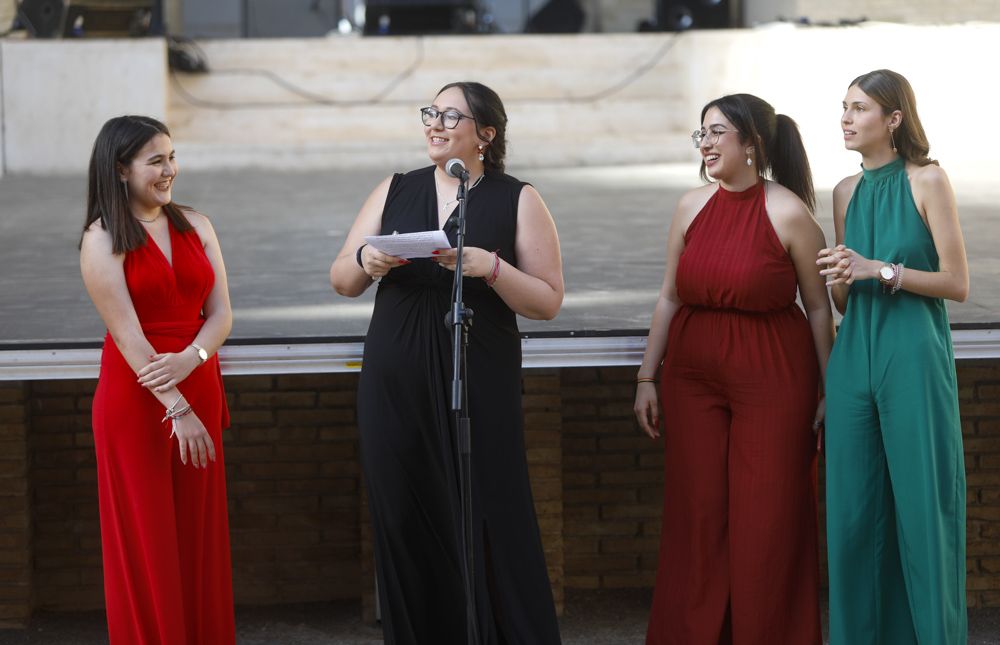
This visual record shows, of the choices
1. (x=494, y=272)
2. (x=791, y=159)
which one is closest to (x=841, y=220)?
(x=791, y=159)

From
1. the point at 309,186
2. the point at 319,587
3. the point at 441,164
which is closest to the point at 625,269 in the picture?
the point at 319,587

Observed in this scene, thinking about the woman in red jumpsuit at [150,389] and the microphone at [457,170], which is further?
the woman in red jumpsuit at [150,389]

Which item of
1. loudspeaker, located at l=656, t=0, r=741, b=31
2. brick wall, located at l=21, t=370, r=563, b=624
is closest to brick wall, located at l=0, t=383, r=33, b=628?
brick wall, located at l=21, t=370, r=563, b=624

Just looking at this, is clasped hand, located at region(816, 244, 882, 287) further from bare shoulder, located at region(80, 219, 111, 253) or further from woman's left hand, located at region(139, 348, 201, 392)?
bare shoulder, located at region(80, 219, 111, 253)

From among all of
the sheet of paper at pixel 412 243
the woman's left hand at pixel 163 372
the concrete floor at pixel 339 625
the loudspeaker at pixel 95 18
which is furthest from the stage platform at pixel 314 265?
the loudspeaker at pixel 95 18

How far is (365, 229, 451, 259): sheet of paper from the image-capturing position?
9.84 ft

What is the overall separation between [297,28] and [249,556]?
1336 cm

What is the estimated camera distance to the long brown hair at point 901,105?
3.35 meters

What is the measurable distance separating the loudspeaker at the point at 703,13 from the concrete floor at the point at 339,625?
397 inches

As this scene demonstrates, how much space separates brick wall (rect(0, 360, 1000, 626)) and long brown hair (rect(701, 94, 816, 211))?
7.32 ft

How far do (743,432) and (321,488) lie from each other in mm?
2722

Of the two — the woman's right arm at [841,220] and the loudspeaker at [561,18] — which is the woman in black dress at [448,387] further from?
the loudspeaker at [561,18]

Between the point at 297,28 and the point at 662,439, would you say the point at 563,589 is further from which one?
the point at 297,28

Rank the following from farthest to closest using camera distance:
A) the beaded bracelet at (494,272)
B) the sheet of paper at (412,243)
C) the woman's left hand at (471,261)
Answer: the beaded bracelet at (494,272) → the woman's left hand at (471,261) → the sheet of paper at (412,243)
